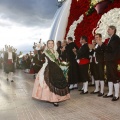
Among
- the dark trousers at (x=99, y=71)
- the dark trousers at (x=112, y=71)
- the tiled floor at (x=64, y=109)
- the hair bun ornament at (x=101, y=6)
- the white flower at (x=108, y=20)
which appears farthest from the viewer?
the hair bun ornament at (x=101, y=6)

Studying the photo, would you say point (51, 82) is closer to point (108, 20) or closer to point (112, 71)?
point (112, 71)

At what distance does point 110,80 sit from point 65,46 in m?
2.47

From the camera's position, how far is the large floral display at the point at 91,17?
10.3 metres

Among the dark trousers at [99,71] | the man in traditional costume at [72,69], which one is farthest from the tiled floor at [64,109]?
the man in traditional costume at [72,69]

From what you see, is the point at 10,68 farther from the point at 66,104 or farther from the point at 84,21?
the point at 66,104

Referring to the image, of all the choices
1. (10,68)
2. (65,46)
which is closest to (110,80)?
(65,46)

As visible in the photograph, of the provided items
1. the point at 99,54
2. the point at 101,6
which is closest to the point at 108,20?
the point at 101,6

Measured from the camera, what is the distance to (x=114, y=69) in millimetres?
6102

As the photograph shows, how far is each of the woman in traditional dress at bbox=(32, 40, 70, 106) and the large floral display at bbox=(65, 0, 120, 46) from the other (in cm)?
438

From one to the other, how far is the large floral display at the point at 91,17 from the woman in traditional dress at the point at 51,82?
4382 millimetres

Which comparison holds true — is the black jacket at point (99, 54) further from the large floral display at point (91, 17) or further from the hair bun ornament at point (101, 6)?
the hair bun ornament at point (101, 6)

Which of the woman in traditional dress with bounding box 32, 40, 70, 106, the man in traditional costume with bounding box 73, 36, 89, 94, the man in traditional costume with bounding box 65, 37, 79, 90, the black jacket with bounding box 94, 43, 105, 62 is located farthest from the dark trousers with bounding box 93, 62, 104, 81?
the woman in traditional dress with bounding box 32, 40, 70, 106

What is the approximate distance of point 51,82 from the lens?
5.76 metres

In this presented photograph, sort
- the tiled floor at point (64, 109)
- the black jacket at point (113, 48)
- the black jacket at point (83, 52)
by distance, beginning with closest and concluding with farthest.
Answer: the tiled floor at point (64, 109), the black jacket at point (113, 48), the black jacket at point (83, 52)
